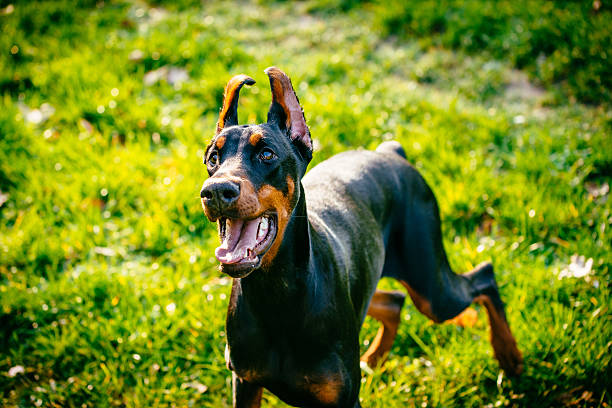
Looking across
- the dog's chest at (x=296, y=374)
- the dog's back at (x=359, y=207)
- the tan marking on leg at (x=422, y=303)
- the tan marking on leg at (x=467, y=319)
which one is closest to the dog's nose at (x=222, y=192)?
the dog's back at (x=359, y=207)

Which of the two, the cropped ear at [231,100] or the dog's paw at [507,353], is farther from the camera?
the dog's paw at [507,353]

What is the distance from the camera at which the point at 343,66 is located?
566 centimetres

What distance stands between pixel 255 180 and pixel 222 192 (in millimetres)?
170

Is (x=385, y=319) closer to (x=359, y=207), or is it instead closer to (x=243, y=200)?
(x=359, y=207)

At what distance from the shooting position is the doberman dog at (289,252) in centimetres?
189

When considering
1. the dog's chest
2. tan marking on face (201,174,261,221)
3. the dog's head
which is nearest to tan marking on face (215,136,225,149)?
the dog's head

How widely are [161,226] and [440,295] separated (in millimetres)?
2089

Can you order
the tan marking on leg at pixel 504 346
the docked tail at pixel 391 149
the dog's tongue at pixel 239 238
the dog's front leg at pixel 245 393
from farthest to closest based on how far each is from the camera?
1. the docked tail at pixel 391 149
2. the tan marking on leg at pixel 504 346
3. the dog's front leg at pixel 245 393
4. the dog's tongue at pixel 239 238

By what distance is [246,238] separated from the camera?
1903 millimetres

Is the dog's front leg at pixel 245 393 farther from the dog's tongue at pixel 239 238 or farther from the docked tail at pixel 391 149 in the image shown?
the docked tail at pixel 391 149

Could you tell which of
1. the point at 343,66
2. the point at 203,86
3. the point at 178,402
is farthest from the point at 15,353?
the point at 343,66

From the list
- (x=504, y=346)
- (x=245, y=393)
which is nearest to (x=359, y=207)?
(x=245, y=393)

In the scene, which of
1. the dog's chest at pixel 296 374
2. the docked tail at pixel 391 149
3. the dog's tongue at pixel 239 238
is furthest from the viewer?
the docked tail at pixel 391 149

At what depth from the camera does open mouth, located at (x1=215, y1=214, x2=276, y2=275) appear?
1.83m
